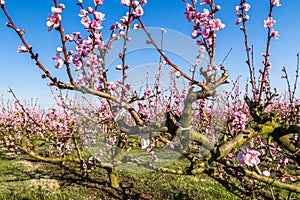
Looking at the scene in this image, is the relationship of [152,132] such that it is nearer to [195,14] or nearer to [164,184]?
[195,14]

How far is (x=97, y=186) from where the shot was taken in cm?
803

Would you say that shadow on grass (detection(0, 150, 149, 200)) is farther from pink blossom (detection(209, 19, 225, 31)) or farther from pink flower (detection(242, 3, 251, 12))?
pink blossom (detection(209, 19, 225, 31))

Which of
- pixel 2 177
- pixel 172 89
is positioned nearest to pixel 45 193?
pixel 2 177

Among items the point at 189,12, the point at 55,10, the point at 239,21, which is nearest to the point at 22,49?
the point at 55,10

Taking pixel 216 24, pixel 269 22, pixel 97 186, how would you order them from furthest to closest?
pixel 97 186
pixel 269 22
pixel 216 24

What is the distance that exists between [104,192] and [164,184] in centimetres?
184

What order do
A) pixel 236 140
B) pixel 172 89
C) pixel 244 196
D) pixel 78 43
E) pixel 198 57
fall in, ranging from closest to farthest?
pixel 236 140 → pixel 78 43 → pixel 244 196 → pixel 198 57 → pixel 172 89

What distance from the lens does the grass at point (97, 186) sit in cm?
705

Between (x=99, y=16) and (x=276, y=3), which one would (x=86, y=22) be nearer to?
(x=99, y=16)

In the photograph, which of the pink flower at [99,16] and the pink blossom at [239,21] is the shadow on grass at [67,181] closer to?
the pink blossom at [239,21]

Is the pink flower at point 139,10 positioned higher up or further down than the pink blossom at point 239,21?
further down

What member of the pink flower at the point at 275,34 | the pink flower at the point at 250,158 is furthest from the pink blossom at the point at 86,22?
the pink flower at the point at 275,34

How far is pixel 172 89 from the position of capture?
892cm

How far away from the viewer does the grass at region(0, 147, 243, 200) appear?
7.05 metres
